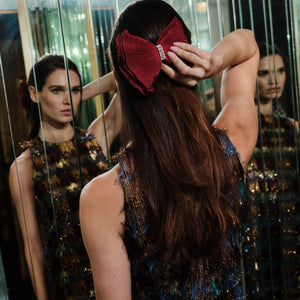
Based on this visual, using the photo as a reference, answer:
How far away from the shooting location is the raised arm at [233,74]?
0.90 metres

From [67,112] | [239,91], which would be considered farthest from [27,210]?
[239,91]

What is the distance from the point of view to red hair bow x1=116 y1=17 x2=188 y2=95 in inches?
32.3

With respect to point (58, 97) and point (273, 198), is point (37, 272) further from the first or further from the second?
point (273, 198)

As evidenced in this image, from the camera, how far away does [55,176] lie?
1197 mm

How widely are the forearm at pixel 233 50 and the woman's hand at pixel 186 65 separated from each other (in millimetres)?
115

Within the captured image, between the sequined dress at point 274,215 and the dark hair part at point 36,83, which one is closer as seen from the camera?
the dark hair part at point 36,83

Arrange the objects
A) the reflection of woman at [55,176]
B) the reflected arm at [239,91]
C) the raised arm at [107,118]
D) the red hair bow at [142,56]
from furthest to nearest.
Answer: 1. the raised arm at [107,118]
2. the reflection of woman at [55,176]
3. the reflected arm at [239,91]
4. the red hair bow at [142,56]

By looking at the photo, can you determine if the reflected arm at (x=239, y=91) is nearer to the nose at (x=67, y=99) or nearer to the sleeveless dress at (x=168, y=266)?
the sleeveless dress at (x=168, y=266)

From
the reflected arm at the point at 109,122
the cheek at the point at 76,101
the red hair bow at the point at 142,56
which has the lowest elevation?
the reflected arm at the point at 109,122

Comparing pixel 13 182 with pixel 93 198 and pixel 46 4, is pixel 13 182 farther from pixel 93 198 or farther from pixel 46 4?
pixel 46 4

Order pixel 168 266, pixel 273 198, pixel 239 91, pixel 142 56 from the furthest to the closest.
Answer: pixel 273 198, pixel 239 91, pixel 168 266, pixel 142 56

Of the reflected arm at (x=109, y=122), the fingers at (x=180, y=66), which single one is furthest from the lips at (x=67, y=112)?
the fingers at (x=180, y=66)

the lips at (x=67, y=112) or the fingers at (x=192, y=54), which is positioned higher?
the fingers at (x=192, y=54)

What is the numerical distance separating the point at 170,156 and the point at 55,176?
49 cm
